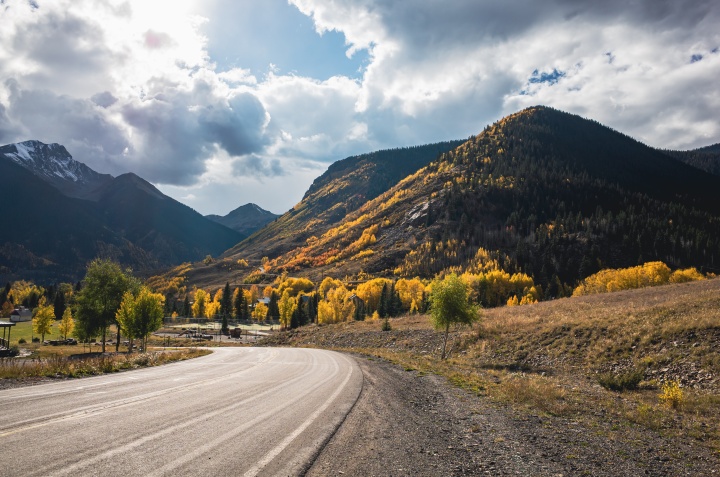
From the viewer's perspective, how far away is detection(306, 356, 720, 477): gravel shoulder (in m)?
7.01

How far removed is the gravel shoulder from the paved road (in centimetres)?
87

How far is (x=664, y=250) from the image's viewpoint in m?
192

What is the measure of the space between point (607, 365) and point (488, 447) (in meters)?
23.0

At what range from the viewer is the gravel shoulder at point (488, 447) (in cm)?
701

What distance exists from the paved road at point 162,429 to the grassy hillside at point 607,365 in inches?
355

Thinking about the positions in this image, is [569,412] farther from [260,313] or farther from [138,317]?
[260,313]

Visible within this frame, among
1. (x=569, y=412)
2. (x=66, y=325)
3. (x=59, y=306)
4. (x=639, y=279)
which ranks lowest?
(x=66, y=325)

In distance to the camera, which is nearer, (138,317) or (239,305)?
(138,317)

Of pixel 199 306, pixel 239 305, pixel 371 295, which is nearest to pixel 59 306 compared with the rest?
pixel 199 306

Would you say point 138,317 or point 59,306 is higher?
point 138,317

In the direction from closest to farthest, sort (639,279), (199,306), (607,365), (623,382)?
(623,382), (607,365), (639,279), (199,306)

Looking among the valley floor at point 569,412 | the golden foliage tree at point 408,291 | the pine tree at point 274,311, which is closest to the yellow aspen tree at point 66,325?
the pine tree at point 274,311

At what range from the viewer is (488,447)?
334 inches

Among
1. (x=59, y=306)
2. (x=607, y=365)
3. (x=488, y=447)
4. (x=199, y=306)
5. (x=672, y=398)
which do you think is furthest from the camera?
(x=199, y=306)
